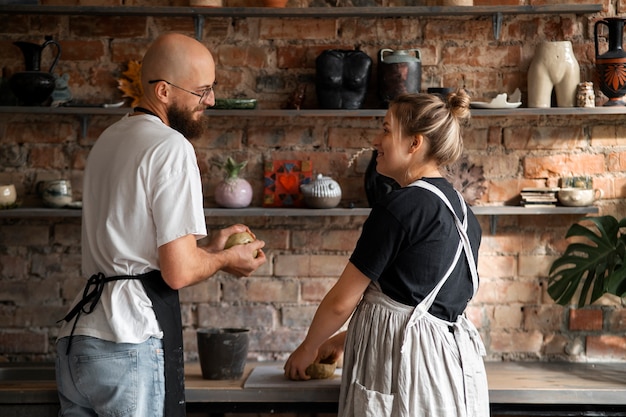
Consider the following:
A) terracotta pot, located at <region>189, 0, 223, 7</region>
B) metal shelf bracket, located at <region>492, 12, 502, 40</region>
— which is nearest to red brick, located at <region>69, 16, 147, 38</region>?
terracotta pot, located at <region>189, 0, 223, 7</region>

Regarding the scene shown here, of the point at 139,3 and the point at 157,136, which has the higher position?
the point at 139,3

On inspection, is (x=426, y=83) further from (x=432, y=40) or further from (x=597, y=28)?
(x=597, y=28)

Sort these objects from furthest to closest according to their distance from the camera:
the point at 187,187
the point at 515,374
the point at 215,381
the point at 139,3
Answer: the point at 139,3, the point at 515,374, the point at 215,381, the point at 187,187

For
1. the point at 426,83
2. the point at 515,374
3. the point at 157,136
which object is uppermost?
the point at 426,83

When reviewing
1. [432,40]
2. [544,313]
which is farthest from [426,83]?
[544,313]

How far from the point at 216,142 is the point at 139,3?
2.15 ft

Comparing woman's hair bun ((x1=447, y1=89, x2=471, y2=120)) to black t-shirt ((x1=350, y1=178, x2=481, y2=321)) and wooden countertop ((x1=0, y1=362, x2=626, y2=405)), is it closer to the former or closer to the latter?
black t-shirt ((x1=350, y1=178, x2=481, y2=321))

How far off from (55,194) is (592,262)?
83.7 inches

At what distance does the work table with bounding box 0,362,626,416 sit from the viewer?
9.17 ft

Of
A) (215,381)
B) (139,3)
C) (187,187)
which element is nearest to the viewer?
(187,187)

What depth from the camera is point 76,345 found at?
2.18 m

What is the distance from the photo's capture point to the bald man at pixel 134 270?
2.14 m

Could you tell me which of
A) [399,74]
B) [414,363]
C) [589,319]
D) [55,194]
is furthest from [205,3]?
[589,319]

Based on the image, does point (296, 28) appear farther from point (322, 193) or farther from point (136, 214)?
point (136, 214)
